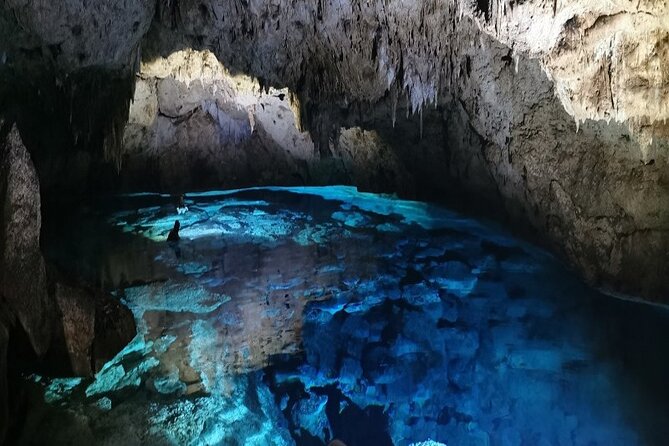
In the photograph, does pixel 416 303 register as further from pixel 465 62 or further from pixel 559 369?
pixel 465 62

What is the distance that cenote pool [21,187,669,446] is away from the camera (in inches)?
149

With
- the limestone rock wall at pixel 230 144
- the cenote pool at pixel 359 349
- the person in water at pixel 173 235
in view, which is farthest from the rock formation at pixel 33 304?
the limestone rock wall at pixel 230 144

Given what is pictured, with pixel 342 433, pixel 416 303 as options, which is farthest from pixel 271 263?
pixel 342 433

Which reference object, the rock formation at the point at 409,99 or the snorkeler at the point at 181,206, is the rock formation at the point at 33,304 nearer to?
the rock formation at the point at 409,99

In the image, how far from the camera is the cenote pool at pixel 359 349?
379cm

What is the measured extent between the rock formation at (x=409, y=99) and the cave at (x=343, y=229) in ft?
0.11

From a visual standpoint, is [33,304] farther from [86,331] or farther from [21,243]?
[86,331]

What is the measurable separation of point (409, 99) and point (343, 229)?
235 centimetres

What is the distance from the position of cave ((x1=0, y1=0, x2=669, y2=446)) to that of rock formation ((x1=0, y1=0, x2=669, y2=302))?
0.11 ft

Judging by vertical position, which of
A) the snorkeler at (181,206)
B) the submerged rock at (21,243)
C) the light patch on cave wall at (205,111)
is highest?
the light patch on cave wall at (205,111)

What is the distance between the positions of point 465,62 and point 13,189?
579 centimetres

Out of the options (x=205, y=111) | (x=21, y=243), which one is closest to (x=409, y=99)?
(x=205, y=111)

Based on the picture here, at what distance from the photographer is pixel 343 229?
897 cm

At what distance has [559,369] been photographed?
4621 millimetres
